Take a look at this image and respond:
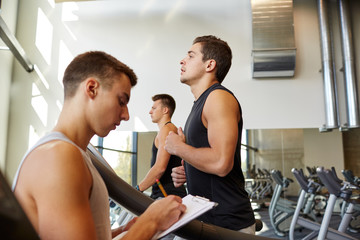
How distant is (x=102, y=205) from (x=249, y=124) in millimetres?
4868

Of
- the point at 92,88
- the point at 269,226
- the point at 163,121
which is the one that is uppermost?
the point at 163,121

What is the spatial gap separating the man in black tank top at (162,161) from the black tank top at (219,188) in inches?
29.7

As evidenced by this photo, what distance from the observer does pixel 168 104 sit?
2605 mm

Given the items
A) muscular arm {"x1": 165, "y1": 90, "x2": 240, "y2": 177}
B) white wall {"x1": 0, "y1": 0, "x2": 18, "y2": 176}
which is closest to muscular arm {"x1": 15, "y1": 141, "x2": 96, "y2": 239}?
muscular arm {"x1": 165, "y1": 90, "x2": 240, "y2": 177}

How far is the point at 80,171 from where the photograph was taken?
653mm

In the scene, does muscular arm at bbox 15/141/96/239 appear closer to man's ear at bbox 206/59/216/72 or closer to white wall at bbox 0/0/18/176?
man's ear at bbox 206/59/216/72

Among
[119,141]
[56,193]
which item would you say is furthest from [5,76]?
[56,193]

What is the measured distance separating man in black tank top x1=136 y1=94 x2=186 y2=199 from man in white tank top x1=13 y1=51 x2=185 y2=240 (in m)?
1.21

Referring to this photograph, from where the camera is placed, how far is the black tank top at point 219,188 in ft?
4.19

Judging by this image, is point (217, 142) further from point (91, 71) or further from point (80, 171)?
point (80, 171)

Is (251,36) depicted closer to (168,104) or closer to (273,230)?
(273,230)

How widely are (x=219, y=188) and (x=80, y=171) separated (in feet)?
2.55

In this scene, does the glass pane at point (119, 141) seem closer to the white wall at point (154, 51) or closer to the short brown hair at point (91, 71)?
the white wall at point (154, 51)

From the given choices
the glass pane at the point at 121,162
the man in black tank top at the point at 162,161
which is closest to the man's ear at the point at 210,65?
the man in black tank top at the point at 162,161
